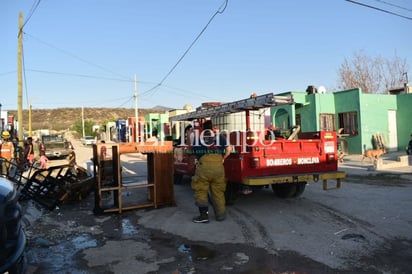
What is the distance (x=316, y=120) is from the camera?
23.6m

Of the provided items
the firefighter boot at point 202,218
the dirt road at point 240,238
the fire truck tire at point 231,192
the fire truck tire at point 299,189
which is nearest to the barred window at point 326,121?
the dirt road at point 240,238

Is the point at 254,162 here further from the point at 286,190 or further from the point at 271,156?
the point at 286,190

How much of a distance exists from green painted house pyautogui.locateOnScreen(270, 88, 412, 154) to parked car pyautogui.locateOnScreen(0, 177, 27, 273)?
21.2 metres

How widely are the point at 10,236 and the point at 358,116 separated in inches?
893

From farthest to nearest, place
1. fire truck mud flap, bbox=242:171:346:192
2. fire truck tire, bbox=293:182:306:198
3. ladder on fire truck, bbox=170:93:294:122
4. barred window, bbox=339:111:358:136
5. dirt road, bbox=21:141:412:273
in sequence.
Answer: barred window, bbox=339:111:358:136 → fire truck tire, bbox=293:182:306:198 → fire truck mud flap, bbox=242:171:346:192 → ladder on fire truck, bbox=170:93:294:122 → dirt road, bbox=21:141:412:273

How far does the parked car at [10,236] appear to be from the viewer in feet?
9.82

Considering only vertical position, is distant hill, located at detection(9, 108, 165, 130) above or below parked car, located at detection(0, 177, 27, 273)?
above

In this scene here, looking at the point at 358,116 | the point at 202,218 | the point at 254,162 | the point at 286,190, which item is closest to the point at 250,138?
the point at 254,162

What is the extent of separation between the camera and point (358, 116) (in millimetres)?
22797

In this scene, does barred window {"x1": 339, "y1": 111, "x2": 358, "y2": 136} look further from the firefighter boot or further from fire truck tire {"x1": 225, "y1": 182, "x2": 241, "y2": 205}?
the firefighter boot

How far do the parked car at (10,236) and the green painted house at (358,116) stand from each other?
21.2 m

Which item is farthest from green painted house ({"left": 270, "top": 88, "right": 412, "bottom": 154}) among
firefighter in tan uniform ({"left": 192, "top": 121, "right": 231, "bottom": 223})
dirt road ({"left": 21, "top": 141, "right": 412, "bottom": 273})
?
firefighter in tan uniform ({"left": 192, "top": 121, "right": 231, "bottom": 223})

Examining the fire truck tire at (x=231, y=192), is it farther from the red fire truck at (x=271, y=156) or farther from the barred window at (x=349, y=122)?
the barred window at (x=349, y=122)

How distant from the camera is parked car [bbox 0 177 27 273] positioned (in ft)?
9.82
